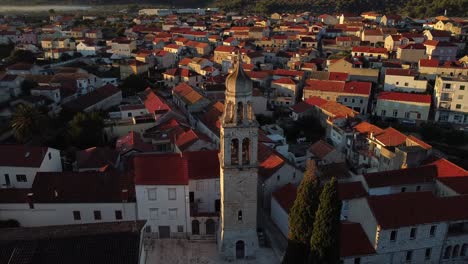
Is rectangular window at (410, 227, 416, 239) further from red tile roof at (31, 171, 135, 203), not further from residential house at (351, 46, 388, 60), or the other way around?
residential house at (351, 46, 388, 60)

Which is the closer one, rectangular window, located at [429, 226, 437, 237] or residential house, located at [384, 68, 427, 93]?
rectangular window, located at [429, 226, 437, 237]

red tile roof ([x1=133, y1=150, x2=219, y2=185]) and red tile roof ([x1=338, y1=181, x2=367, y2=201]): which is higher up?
red tile roof ([x1=133, y1=150, x2=219, y2=185])

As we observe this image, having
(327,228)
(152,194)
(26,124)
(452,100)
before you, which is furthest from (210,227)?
(452,100)

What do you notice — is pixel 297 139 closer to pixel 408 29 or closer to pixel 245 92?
pixel 245 92

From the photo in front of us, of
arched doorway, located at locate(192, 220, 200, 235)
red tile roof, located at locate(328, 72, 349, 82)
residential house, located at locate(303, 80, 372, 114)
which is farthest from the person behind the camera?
red tile roof, located at locate(328, 72, 349, 82)

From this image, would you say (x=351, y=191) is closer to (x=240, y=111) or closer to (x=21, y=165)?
(x=240, y=111)

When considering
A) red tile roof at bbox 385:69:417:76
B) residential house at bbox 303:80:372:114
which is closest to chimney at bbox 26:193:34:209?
residential house at bbox 303:80:372:114

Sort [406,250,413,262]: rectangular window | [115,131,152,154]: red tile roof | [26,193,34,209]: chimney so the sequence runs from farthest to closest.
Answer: [115,131,152,154]: red tile roof < [26,193,34,209]: chimney < [406,250,413,262]: rectangular window
